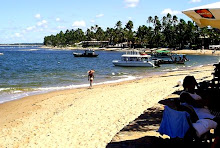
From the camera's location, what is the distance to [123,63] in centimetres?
4556

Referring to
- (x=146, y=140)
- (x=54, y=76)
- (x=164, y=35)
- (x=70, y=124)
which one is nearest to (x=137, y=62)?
(x=54, y=76)

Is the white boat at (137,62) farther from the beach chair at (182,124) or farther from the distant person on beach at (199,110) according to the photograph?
the beach chair at (182,124)

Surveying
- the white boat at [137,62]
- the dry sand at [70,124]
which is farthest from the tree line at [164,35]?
the dry sand at [70,124]

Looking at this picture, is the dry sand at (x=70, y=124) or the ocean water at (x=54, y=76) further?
the ocean water at (x=54, y=76)

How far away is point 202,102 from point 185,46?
12593 cm

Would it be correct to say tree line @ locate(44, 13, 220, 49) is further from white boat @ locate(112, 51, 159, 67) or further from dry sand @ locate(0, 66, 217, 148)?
dry sand @ locate(0, 66, 217, 148)

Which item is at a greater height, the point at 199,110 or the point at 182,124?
the point at 199,110

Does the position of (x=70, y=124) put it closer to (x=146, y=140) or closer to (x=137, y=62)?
(x=146, y=140)

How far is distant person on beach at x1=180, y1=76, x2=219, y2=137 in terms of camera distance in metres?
4.15

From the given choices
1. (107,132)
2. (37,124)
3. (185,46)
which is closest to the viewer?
(107,132)

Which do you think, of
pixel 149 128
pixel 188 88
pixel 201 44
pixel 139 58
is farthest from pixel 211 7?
pixel 201 44

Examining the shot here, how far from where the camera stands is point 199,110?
4559mm

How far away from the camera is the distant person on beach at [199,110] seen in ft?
13.6

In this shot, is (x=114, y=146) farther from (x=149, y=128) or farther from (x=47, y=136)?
(x=47, y=136)
